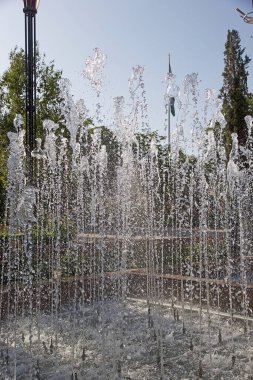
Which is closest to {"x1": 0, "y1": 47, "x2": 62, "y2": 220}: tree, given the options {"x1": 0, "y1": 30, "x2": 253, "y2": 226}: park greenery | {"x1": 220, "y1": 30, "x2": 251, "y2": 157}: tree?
{"x1": 0, "y1": 30, "x2": 253, "y2": 226}: park greenery

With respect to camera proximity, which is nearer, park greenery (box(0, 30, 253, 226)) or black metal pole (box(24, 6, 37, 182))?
black metal pole (box(24, 6, 37, 182))

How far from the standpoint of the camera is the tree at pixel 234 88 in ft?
65.0

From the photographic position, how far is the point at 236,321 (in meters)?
5.61

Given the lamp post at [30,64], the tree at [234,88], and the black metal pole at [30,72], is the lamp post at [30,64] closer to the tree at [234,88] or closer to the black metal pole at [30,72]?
the black metal pole at [30,72]

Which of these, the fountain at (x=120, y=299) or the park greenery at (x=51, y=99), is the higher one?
the park greenery at (x=51, y=99)

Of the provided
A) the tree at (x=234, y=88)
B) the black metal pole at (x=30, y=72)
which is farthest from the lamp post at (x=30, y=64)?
the tree at (x=234, y=88)

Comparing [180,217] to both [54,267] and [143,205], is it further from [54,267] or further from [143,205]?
[54,267]

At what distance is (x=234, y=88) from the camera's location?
2139 centimetres

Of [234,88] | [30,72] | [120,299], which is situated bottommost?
[120,299]

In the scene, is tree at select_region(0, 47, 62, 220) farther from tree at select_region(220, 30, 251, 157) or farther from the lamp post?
tree at select_region(220, 30, 251, 157)

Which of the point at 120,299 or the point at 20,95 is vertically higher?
the point at 20,95

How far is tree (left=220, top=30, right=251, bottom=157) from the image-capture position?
65.0 ft

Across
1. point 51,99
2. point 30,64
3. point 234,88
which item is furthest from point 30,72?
point 234,88

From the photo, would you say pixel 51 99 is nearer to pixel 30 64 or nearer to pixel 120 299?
pixel 30 64
